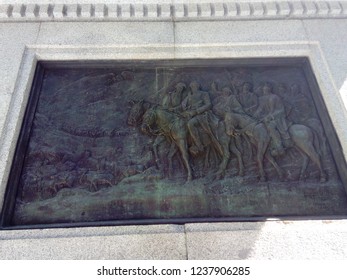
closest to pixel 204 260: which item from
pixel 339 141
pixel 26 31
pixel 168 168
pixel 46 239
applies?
pixel 168 168

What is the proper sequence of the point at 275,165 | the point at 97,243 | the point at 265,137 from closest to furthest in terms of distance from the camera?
the point at 97,243 → the point at 275,165 → the point at 265,137

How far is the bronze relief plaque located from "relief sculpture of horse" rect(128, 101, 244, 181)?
0.01 m

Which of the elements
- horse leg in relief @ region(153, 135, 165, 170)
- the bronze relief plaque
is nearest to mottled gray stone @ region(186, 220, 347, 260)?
the bronze relief plaque

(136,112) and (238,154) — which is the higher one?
(136,112)

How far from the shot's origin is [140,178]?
4078 mm

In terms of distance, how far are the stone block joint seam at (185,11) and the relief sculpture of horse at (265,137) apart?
1.83 metres

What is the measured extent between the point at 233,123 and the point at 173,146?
77cm

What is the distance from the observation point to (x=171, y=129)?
435 centimetres

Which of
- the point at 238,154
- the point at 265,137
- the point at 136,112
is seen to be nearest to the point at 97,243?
the point at 136,112

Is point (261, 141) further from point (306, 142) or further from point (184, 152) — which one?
point (184, 152)

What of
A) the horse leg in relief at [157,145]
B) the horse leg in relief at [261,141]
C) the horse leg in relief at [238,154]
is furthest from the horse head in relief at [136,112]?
the horse leg in relief at [261,141]

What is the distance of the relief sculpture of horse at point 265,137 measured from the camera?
163 inches

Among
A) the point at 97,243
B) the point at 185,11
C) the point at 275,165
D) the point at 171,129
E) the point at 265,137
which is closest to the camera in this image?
the point at 97,243

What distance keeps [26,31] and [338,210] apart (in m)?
4.62
